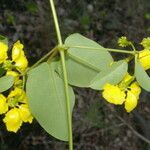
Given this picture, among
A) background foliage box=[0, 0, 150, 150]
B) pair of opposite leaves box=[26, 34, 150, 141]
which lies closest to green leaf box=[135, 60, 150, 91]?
pair of opposite leaves box=[26, 34, 150, 141]

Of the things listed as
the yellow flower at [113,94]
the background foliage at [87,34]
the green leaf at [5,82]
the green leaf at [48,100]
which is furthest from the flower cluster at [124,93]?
the background foliage at [87,34]

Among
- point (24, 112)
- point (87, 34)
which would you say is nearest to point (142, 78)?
point (24, 112)

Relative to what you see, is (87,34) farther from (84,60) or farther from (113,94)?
(113,94)

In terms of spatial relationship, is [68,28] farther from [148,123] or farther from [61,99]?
[61,99]

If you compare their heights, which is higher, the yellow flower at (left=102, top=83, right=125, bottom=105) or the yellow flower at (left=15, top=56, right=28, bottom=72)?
the yellow flower at (left=15, top=56, right=28, bottom=72)

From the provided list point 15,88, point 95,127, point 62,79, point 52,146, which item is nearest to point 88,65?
point 62,79

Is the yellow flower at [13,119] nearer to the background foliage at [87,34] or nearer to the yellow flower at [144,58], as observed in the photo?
the yellow flower at [144,58]

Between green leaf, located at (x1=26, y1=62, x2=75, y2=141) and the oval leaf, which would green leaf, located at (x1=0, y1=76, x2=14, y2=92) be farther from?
the oval leaf
